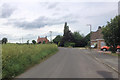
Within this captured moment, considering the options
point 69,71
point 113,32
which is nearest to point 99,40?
point 113,32

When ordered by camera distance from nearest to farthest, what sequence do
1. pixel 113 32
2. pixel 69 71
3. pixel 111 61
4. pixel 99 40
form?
pixel 69 71 < pixel 111 61 < pixel 113 32 < pixel 99 40

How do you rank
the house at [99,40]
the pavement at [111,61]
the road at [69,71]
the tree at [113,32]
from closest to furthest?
the road at [69,71]
the pavement at [111,61]
the tree at [113,32]
the house at [99,40]

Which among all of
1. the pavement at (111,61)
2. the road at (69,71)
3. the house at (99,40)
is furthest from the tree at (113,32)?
the house at (99,40)

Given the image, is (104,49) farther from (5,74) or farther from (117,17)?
(5,74)

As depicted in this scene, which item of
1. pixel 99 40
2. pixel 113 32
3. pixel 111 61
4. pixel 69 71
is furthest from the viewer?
pixel 99 40

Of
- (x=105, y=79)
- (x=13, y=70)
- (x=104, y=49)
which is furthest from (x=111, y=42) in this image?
(x=13, y=70)

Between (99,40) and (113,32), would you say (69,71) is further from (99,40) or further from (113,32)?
(99,40)

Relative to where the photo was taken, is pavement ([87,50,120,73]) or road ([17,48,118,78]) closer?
road ([17,48,118,78])

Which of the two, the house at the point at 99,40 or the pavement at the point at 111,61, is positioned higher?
the house at the point at 99,40

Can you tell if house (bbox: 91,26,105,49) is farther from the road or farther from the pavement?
the road

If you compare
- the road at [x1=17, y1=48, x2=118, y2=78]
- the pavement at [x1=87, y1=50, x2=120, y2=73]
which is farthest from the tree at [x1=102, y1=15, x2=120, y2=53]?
the road at [x1=17, y1=48, x2=118, y2=78]

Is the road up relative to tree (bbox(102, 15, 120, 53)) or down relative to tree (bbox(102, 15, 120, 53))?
down

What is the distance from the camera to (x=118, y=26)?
19.0 m

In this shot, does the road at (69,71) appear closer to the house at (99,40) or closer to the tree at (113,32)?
the tree at (113,32)
